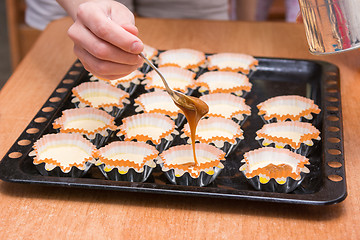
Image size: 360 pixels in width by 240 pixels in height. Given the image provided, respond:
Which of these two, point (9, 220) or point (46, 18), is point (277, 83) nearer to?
point (9, 220)

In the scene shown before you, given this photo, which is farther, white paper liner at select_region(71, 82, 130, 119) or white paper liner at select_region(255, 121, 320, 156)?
white paper liner at select_region(71, 82, 130, 119)

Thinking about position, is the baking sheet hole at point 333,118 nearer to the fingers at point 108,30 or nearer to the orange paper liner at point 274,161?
the orange paper liner at point 274,161

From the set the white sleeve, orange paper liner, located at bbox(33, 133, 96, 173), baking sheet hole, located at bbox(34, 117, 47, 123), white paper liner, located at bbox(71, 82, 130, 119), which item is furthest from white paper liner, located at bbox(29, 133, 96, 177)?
the white sleeve

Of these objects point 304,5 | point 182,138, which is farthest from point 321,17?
point 182,138

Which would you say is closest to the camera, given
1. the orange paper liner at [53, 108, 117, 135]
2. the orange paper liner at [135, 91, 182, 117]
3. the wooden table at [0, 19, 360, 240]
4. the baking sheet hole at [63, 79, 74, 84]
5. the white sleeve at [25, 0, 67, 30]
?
the wooden table at [0, 19, 360, 240]

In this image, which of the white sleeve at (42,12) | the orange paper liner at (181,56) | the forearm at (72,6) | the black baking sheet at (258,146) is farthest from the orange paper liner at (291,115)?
the white sleeve at (42,12)

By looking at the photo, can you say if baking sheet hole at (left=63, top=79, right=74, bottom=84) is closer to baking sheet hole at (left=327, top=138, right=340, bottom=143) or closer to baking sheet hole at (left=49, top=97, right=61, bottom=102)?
baking sheet hole at (left=49, top=97, right=61, bottom=102)

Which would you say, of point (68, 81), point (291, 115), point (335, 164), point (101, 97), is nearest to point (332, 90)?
point (291, 115)
